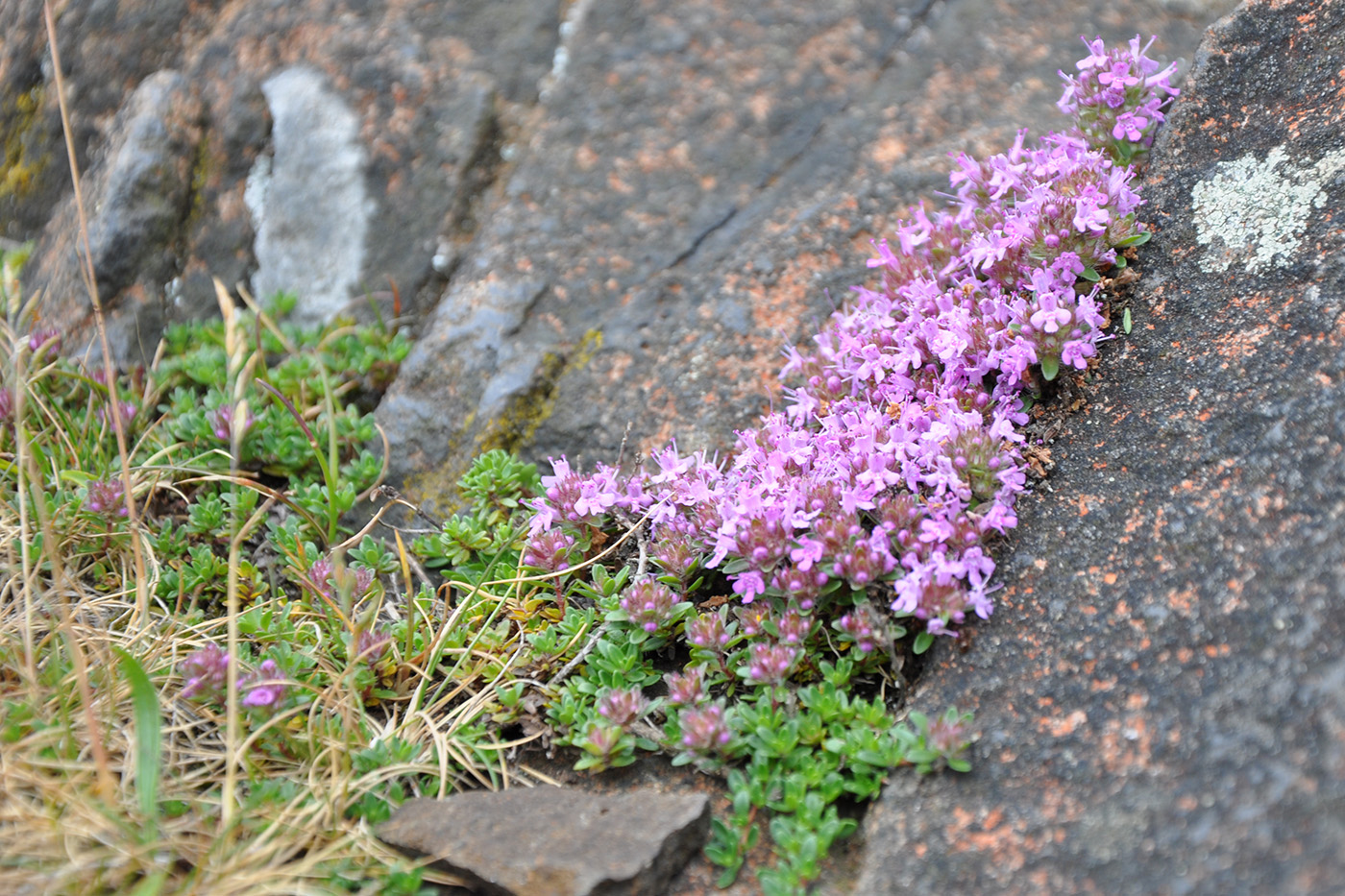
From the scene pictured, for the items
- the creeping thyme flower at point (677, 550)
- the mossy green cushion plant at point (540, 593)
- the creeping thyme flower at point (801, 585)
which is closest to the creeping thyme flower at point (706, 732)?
the mossy green cushion plant at point (540, 593)

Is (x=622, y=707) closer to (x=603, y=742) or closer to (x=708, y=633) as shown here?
(x=603, y=742)

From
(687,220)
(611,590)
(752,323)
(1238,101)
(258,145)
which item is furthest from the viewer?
(258,145)

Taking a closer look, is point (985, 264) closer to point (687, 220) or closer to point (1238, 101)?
point (1238, 101)

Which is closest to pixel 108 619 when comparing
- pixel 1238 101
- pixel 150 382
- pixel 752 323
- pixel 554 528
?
pixel 150 382

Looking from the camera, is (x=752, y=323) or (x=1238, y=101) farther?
(x=752, y=323)

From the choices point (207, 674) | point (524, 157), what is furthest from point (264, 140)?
point (207, 674)

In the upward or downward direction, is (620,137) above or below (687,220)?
above
